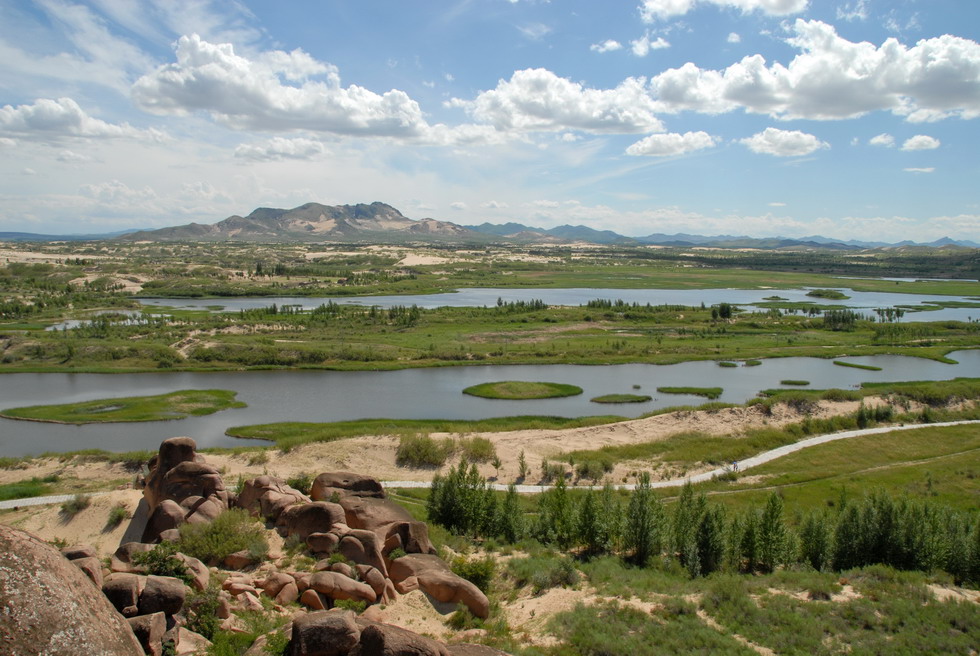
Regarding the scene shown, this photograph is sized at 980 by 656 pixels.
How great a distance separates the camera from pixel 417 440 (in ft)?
113

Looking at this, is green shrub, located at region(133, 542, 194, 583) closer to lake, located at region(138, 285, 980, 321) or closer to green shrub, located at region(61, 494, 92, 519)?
green shrub, located at region(61, 494, 92, 519)

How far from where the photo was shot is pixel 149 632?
37.0 ft

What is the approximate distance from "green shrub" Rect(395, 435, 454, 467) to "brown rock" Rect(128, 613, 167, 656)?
71.3 feet

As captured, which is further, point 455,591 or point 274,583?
point 455,591

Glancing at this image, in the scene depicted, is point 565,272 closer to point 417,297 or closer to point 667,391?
point 417,297

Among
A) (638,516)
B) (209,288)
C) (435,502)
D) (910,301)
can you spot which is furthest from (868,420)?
(209,288)

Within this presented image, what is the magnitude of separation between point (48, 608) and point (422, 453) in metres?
25.3

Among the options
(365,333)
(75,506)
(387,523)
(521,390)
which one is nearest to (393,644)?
(387,523)

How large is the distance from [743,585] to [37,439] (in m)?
41.4

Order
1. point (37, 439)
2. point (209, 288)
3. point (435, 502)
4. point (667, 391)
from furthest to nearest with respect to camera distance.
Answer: point (209, 288), point (667, 391), point (37, 439), point (435, 502)

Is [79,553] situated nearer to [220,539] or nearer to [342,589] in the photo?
[220,539]

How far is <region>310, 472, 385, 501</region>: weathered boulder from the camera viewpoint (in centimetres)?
2166

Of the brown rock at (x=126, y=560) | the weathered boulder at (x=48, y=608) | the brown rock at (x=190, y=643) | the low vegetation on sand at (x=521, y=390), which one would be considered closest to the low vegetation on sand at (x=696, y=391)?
the low vegetation on sand at (x=521, y=390)

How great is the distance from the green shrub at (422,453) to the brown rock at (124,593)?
825 inches
